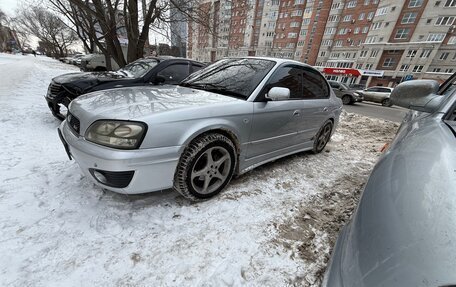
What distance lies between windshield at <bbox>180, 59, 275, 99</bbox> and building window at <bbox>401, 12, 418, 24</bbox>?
150ft

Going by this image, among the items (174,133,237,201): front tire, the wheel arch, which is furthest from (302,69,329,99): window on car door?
(174,133,237,201): front tire

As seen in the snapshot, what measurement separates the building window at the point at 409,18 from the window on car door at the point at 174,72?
4501 cm

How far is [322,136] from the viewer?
13.3ft

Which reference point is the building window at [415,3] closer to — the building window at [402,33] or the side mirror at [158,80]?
the building window at [402,33]

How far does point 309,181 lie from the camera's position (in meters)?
3.05

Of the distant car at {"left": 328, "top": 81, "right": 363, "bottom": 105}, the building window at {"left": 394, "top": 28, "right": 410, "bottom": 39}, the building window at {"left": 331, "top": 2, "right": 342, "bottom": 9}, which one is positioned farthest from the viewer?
the building window at {"left": 331, "top": 2, "right": 342, "bottom": 9}

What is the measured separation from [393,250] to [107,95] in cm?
264

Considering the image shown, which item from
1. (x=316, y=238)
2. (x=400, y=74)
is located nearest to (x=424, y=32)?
(x=400, y=74)

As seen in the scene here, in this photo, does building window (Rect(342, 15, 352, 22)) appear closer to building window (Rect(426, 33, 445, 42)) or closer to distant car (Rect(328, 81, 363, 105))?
building window (Rect(426, 33, 445, 42))

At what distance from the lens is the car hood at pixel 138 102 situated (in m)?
1.83

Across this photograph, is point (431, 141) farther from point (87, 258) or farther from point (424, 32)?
point (424, 32)

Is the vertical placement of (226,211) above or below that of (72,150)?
below

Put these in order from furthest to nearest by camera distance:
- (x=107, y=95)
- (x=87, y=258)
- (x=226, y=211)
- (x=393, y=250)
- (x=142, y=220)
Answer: (x=107, y=95), (x=226, y=211), (x=142, y=220), (x=87, y=258), (x=393, y=250)

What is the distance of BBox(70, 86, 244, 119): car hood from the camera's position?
71.9 inches
